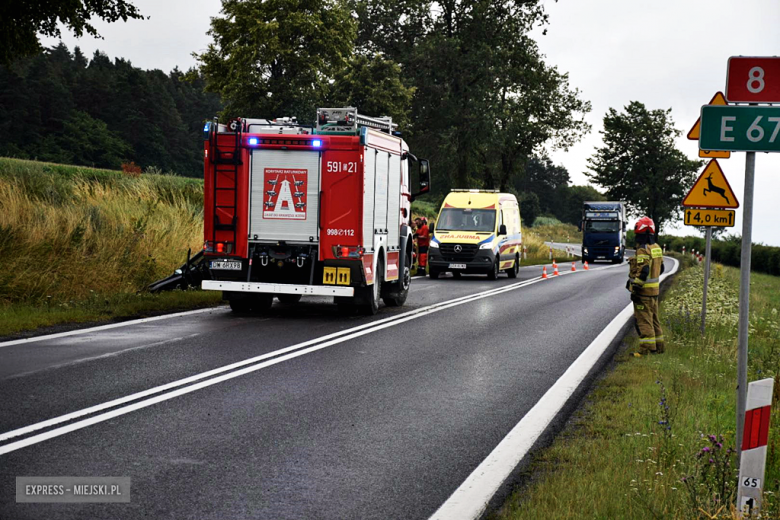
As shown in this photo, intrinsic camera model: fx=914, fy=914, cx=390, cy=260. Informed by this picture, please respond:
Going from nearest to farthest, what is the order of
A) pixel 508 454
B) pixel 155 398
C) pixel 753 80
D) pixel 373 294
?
pixel 753 80 → pixel 508 454 → pixel 155 398 → pixel 373 294

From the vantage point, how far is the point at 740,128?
575 centimetres

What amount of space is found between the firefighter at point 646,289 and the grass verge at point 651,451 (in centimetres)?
45

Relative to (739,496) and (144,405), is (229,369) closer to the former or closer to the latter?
(144,405)

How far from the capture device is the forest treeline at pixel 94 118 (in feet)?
258

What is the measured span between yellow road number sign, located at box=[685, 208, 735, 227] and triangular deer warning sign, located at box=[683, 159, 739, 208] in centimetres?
26

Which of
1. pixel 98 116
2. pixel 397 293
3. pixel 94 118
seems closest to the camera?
pixel 397 293

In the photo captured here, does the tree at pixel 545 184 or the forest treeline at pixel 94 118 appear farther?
the tree at pixel 545 184

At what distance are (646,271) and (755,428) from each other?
278 inches

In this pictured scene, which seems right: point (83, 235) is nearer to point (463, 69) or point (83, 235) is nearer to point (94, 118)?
point (463, 69)

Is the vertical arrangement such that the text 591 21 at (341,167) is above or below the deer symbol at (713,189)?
above

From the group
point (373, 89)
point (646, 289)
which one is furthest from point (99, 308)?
point (373, 89)

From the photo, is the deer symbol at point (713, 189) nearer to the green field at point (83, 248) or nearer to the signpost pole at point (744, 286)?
the signpost pole at point (744, 286)

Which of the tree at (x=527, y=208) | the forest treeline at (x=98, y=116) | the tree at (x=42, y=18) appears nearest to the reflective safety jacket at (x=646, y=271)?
the tree at (x=42, y=18)

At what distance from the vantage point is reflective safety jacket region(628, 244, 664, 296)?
11.6 m
